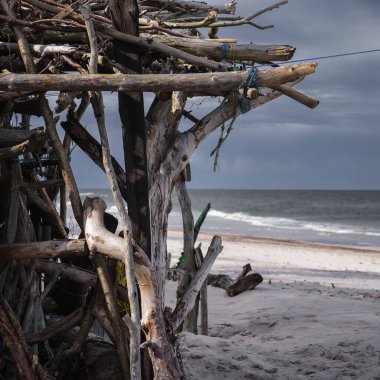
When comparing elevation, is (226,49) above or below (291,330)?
above

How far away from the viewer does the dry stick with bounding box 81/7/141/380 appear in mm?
4754

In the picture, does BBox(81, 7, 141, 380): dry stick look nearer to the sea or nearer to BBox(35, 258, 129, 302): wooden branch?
BBox(35, 258, 129, 302): wooden branch

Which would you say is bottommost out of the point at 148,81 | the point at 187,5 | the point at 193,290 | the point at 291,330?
the point at 291,330

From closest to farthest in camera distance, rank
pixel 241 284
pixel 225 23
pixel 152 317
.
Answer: pixel 152 317 < pixel 225 23 < pixel 241 284

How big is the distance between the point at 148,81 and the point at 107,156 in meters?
0.67

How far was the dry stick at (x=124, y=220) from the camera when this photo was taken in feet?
15.6

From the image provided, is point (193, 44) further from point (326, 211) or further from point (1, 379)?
point (326, 211)

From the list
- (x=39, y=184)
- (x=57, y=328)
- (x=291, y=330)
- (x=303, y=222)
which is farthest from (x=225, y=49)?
(x=303, y=222)

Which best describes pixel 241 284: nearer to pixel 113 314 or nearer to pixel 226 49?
pixel 226 49

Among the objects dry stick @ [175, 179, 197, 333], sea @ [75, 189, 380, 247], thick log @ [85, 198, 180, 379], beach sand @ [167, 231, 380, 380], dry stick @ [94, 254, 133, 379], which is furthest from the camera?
sea @ [75, 189, 380, 247]

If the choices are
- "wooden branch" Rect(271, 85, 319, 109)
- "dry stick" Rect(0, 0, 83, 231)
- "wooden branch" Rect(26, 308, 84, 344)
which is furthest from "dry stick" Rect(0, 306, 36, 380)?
"wooden branch" Rect(271, 85, 319, 109)

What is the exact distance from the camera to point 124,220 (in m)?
4.98

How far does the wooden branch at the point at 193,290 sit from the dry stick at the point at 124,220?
2.20 feet

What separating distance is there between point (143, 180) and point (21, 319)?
5.42ft
